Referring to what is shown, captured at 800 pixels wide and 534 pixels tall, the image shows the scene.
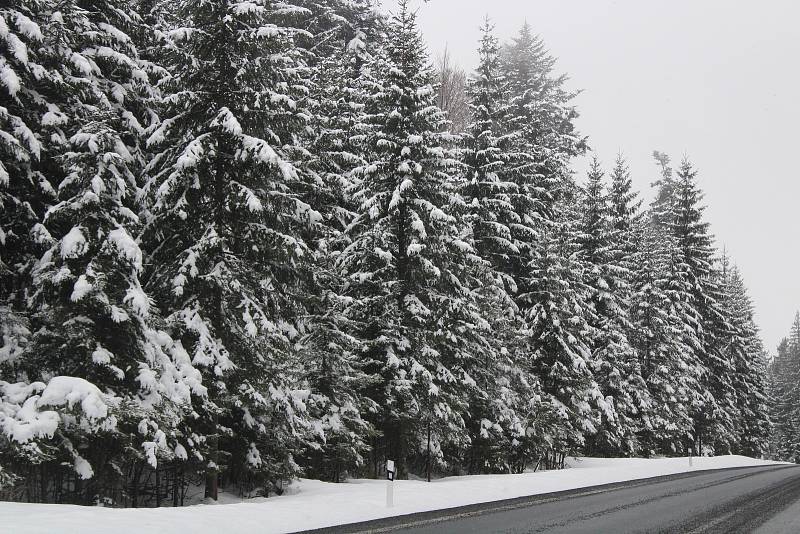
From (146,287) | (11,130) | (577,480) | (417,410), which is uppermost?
(11,130)

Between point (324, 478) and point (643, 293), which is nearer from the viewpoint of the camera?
point (324, 478)

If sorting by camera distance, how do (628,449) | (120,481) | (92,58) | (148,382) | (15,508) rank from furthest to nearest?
1. (628,449)
2. (92,58)
3. (120,481)
4. (148,382)
5. (15,508)

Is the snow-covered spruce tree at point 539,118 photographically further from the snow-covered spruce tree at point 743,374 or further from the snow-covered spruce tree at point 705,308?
the snow-covered spruce tree at point 743,374

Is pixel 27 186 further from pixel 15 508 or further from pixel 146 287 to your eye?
pixel 15 508

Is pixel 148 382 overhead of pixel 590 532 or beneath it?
overhead

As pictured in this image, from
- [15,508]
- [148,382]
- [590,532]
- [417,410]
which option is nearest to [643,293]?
[417,410]

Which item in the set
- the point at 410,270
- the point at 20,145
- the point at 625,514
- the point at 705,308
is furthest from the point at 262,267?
the point at 705,308

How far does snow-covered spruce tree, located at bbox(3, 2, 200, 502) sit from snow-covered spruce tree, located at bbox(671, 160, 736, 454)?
38397mm

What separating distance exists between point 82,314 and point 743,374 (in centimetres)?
5342

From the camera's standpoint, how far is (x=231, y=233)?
14.5 metres

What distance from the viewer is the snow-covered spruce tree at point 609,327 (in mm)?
34188

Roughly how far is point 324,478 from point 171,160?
10252 millimetres

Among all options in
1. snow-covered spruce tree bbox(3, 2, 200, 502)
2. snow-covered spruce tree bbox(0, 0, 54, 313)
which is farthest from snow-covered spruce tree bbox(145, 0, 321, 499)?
snow-covered spruce tree bbox(0, 0, 54, 313)

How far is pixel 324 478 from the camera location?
18.8 meters
